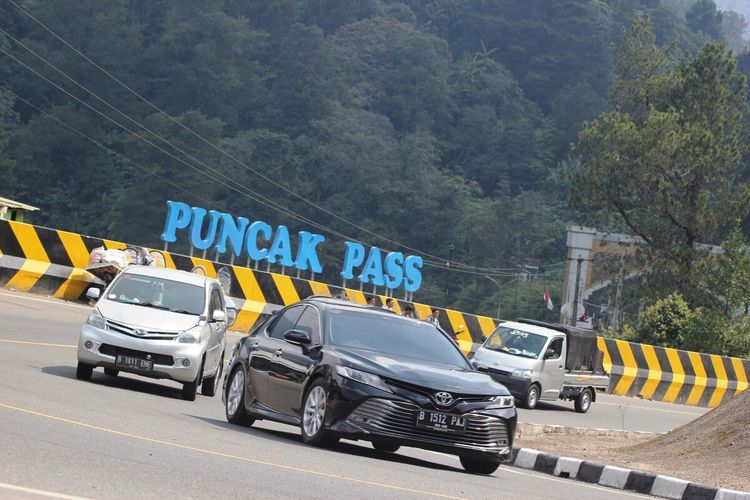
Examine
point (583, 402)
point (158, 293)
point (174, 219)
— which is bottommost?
point (583, 402)

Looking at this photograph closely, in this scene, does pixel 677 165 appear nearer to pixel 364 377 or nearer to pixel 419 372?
pixel 419 372

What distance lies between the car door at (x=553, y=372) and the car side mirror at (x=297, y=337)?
1471 cm

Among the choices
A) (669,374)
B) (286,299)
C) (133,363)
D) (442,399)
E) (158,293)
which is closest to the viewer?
(442,399)

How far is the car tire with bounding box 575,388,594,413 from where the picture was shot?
29.2m

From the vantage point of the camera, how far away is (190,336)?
55.2 feet

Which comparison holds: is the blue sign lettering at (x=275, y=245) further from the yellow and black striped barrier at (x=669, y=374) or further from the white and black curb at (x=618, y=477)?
the white and black curb at (x=618, y=477)

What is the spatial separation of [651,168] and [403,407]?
4670cm

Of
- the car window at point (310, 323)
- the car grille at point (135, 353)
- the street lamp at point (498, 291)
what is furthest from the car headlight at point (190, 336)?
the street lamp at point (498, 291)

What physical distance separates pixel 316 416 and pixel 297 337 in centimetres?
88

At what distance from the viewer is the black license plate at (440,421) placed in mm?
12414

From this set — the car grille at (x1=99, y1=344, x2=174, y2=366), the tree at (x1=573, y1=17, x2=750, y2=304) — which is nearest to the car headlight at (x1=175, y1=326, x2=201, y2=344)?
the car grille at (x1=99, y1=344, x2=174, y2=366)

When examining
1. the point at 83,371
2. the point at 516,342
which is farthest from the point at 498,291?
the point at 83,371

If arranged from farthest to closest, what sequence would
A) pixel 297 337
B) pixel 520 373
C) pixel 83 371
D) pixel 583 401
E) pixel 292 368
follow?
pixel 583 401 → pixel 520 373 → pixel 83 371 → pixel 292 368 → pixel 297 337

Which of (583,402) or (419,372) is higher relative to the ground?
(419,372)
